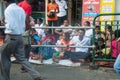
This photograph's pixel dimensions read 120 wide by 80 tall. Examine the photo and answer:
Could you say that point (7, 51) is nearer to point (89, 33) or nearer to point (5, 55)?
point (5, 55)

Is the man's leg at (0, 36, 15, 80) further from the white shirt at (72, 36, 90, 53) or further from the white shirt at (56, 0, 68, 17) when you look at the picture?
the white shirt at (56, 0, 68, 17)

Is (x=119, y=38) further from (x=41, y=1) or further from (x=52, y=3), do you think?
(x=41, y=1)

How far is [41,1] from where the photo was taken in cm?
1543

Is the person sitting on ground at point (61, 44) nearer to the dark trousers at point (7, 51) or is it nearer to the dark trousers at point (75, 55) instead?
the dark trousers at point (75, 55)

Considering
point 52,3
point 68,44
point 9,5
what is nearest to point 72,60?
point 68,44

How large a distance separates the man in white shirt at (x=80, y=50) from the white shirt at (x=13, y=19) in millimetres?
2614

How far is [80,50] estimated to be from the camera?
10484mm

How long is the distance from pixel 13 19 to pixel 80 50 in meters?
3.01

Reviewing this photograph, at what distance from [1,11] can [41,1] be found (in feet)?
5.08

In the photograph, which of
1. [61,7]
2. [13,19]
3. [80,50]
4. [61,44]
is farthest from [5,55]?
[61,7]

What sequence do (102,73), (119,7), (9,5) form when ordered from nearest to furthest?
(9,5)
(102,73)
(119,7)

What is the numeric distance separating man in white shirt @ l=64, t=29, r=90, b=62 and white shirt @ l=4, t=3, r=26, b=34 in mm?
2614

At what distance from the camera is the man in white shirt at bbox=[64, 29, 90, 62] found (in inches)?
407

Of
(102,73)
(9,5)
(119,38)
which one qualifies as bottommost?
(102,73)
